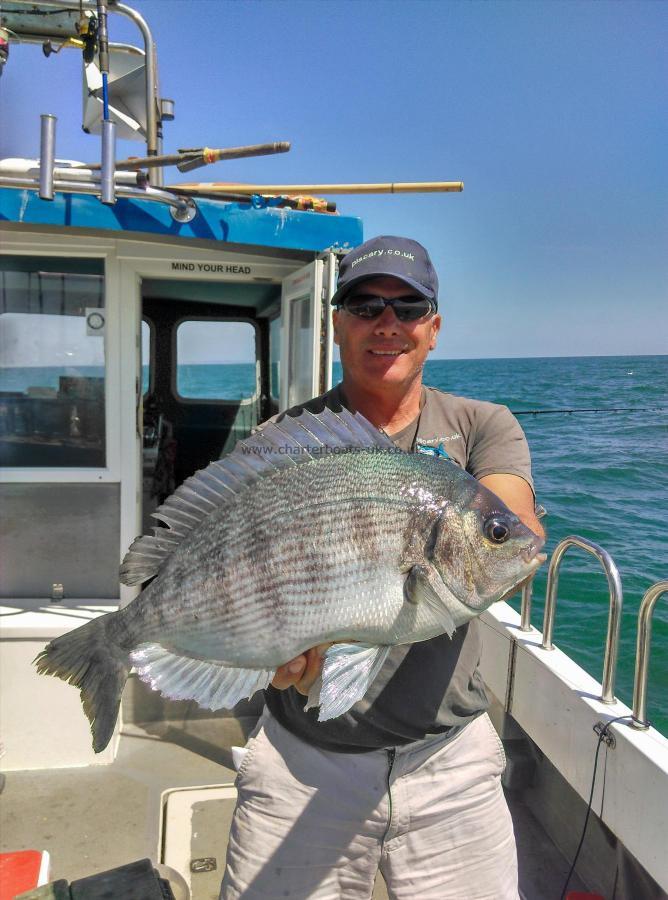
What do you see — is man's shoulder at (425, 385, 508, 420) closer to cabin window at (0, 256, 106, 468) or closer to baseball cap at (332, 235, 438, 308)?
baseball cap at (332, 235, 438, 308)

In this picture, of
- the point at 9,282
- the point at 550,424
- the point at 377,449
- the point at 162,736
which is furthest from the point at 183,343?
the point at 550,424

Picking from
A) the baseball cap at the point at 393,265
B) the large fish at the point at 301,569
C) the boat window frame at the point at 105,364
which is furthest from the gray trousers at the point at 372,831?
the boat window frame at the point at 105,364

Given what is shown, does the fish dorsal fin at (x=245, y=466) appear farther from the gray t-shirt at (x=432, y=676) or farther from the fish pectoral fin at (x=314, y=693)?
the fish pectoral fin at (x=314, y=693)

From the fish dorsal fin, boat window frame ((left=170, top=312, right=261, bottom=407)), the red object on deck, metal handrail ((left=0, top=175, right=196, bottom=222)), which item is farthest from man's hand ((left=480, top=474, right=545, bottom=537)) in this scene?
boat window frame ((left=170, top=312, right=261, bottom=407))

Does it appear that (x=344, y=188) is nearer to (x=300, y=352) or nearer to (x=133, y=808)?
(x=300, y=352)

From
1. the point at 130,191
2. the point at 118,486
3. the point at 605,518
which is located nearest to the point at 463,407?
the point at 130,191

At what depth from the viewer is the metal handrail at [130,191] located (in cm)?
347

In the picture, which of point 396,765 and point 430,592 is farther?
point 396,765

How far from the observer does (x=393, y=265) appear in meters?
2.03

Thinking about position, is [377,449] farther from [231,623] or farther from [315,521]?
[231,623]

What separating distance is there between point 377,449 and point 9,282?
3.52 meters

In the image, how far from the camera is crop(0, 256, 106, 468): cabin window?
14.0ft

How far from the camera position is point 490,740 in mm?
2174

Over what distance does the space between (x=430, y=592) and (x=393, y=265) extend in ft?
3.36
